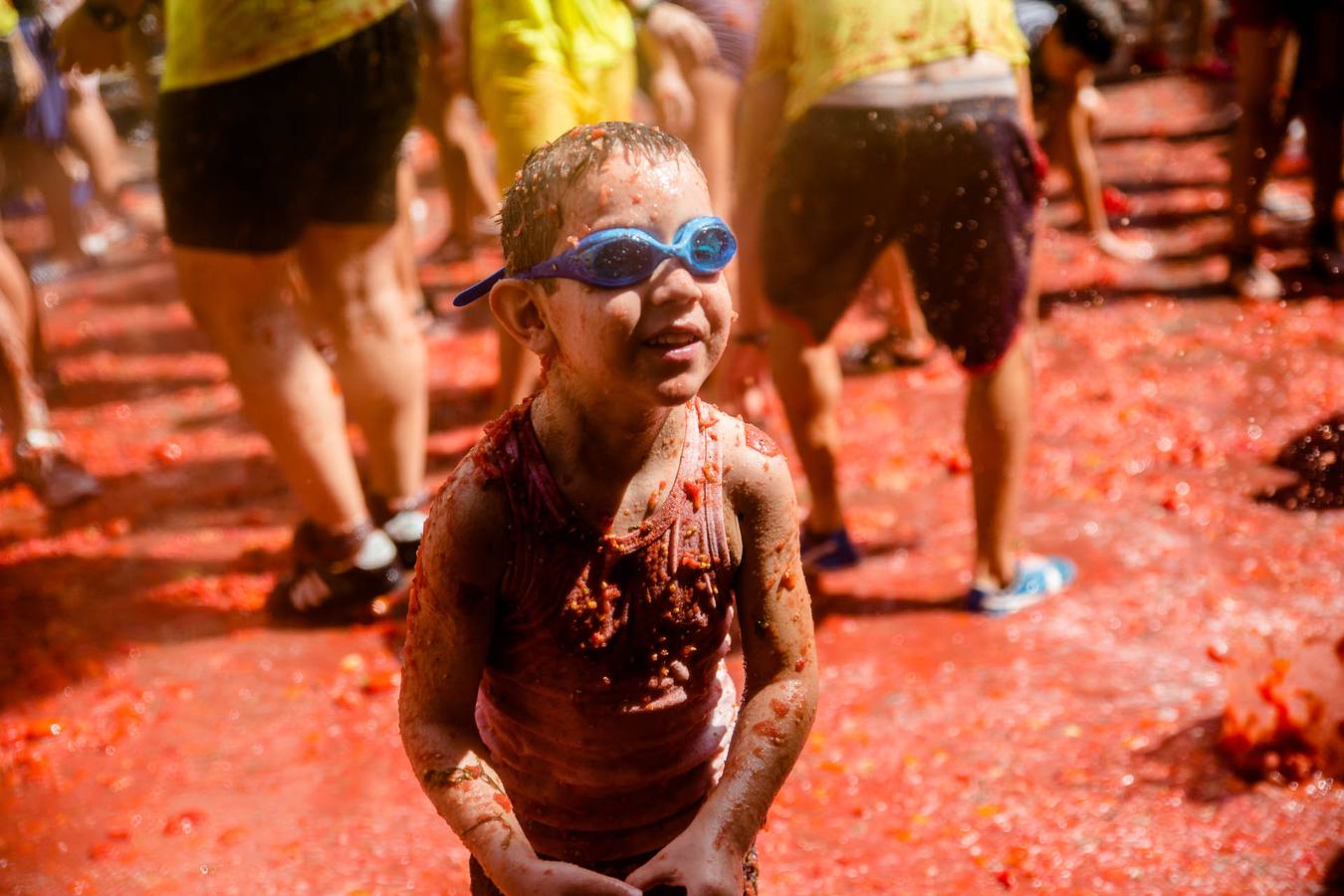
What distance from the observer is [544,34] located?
404 cm

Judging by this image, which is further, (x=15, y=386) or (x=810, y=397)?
(x=15, y=386)

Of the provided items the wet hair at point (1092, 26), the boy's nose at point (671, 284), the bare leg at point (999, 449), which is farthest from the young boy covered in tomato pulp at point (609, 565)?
the wet hair at point (1092, 26)

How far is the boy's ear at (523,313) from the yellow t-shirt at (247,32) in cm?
209

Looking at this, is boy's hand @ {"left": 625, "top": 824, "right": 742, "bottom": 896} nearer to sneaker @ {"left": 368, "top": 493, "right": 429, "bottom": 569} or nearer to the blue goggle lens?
the blue goggle lens

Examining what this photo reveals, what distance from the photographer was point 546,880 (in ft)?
5.79

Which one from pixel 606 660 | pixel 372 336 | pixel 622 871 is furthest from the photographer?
pixel 372 336

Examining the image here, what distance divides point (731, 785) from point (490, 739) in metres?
0.47

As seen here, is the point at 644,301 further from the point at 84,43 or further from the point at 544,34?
the point at 84,43

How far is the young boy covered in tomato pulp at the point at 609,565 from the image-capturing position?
1748mm

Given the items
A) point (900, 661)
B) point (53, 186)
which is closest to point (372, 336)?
point (900, 661)

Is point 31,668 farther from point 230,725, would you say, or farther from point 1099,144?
point 1099,144

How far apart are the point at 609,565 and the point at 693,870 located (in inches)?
17.6

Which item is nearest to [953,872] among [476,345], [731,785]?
[731,785]

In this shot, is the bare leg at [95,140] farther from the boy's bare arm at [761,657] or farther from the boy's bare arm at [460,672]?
the boy's bare arm at [761,657]
